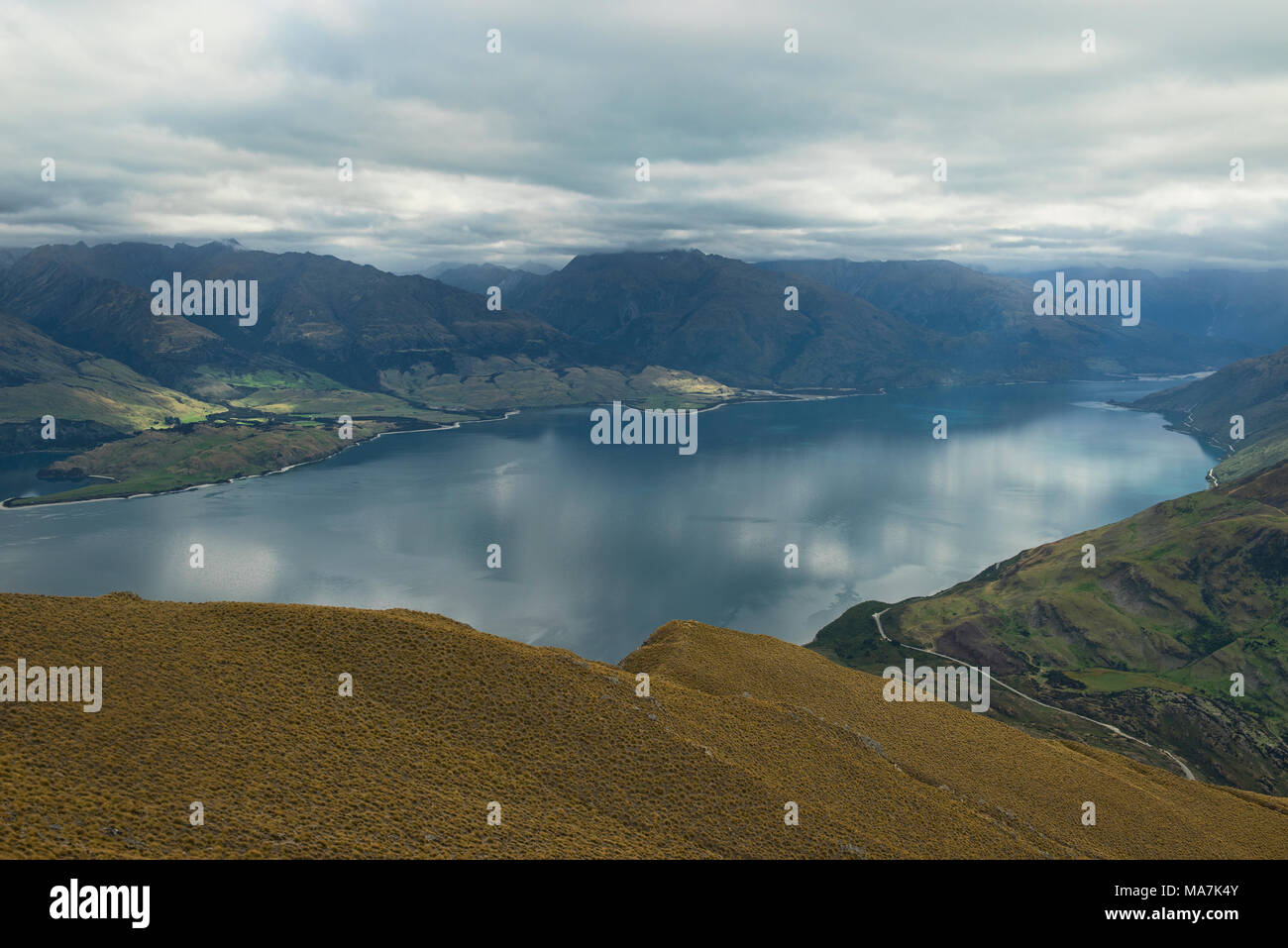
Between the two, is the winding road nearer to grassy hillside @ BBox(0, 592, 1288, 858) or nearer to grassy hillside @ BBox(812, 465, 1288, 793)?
grassy hillside @ BBox(812, 465, 1288, 793)

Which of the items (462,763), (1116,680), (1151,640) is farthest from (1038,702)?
(462,763)

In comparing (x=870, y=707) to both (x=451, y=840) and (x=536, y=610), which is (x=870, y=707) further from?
(x=536, y=610)

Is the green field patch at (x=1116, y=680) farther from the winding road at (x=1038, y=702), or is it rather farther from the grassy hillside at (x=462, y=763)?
the grassy hillside at (x=462, y=763)

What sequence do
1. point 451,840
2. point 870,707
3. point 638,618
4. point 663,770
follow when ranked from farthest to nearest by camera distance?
1. point 638,618
2. point 870,707
3. point 663,770
4. point 451,840

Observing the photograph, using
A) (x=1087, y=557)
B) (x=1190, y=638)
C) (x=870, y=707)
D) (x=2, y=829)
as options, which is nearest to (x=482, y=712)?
(x=2, y=829)

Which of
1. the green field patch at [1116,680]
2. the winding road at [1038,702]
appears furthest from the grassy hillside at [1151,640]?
the winding road at [1038,702]

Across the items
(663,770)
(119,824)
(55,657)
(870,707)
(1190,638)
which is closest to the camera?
(119,824)

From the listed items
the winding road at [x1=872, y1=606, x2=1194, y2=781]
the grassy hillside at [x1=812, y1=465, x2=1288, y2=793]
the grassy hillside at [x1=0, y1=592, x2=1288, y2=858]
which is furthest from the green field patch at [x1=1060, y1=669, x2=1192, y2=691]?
the grassy hillside at [x1=0, y1=592, x2=1288, y2=858]
